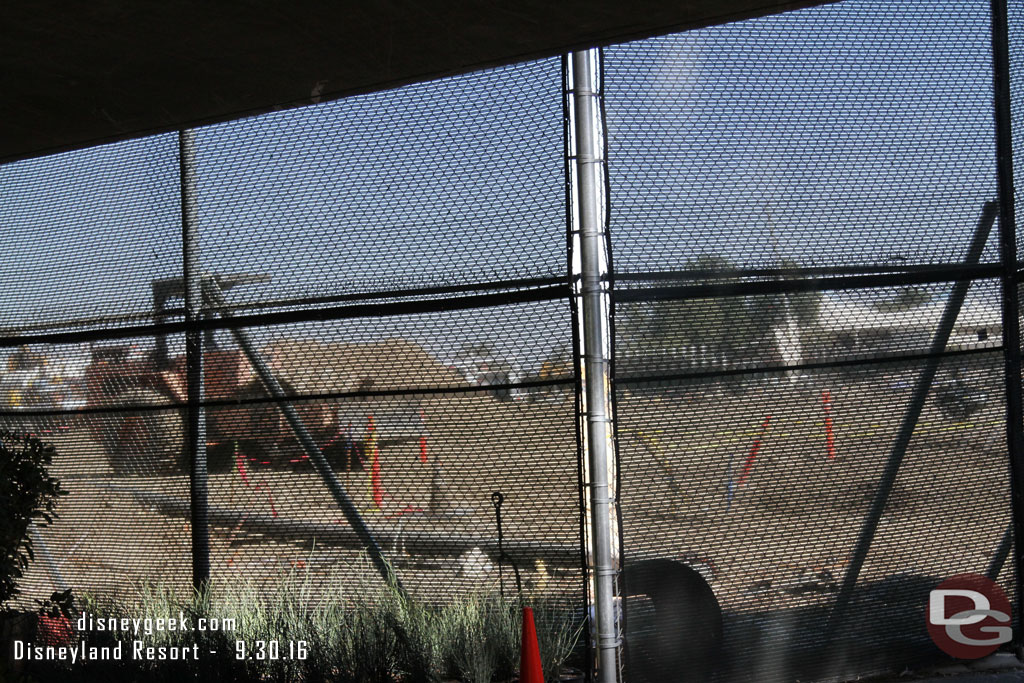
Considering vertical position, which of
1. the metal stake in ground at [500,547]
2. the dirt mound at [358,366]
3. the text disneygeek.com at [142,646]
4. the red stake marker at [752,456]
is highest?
the dirt mound at [358,366]

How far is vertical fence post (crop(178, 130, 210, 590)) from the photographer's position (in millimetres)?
5258

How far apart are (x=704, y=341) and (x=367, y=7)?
2289 mm

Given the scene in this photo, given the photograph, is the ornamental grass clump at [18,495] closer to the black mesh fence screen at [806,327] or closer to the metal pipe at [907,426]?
the black mesh fence screen at [806,327]

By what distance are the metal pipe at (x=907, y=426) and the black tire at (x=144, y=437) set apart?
→ 3.68 meters

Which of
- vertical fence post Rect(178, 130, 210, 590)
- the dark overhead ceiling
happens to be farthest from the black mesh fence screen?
vertical fence post Rect(178, 130, 210, 590)

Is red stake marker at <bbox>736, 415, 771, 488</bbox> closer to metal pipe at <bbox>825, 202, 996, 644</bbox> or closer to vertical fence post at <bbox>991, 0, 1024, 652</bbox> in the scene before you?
metal pipe at <bbox>825, 202, 996, 644</bbox>

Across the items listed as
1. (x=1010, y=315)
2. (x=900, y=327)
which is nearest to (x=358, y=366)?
(x=900, y=327)

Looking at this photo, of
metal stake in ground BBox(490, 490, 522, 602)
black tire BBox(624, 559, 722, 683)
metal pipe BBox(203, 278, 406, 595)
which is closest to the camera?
black tire BBox(624, 559, 722, 683)

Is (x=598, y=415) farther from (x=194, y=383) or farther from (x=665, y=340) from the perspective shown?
(x=194, y=383)

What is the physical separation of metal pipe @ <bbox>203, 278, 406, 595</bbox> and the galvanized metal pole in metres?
1.10

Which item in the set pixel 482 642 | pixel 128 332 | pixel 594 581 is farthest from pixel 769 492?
pixel 128 332

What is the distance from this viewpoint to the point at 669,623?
14.5ft

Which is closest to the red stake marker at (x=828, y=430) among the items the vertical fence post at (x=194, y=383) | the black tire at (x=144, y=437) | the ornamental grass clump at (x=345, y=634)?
the ornamental grass clump at (x=345, y=634)

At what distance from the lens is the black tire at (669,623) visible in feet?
14.3
